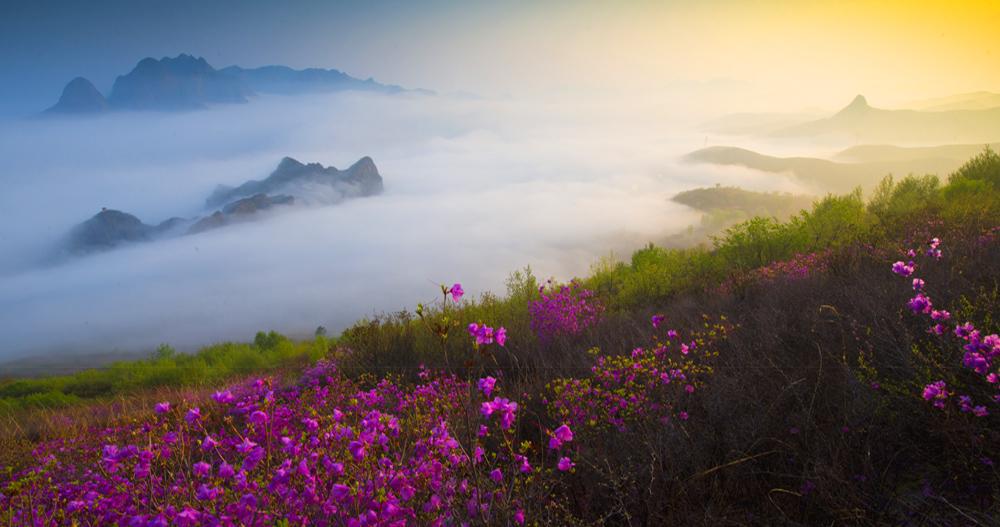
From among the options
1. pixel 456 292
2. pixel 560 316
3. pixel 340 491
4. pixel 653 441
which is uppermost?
pixel 456 292

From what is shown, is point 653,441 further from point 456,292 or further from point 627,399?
point 456,292

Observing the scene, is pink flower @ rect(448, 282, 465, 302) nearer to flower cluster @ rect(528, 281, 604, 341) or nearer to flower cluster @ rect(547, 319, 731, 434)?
flower cluster @ rect(547, 319, 731, 434)

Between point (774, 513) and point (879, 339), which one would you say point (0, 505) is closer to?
point (774, 513)

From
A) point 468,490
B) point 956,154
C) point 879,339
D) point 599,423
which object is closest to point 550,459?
point 599,423

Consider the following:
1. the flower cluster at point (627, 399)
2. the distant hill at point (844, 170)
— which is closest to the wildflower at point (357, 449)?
the flower cluster at point (627, 399)

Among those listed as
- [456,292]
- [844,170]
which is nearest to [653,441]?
[456,292]

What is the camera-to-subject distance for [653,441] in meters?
3.25

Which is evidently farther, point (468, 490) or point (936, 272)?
point (936, 272)

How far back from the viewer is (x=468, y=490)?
2.41 metres

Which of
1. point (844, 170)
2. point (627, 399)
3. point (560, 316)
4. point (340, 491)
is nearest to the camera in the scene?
point (340, 491)

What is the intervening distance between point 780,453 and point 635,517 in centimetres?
112

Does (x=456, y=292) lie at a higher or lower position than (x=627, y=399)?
higher

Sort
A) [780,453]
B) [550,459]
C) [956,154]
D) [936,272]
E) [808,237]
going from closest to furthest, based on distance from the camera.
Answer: [780,453] < [550,459] < [936,272] < [808,237] < [956,154]

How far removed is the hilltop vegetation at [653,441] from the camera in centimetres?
227
